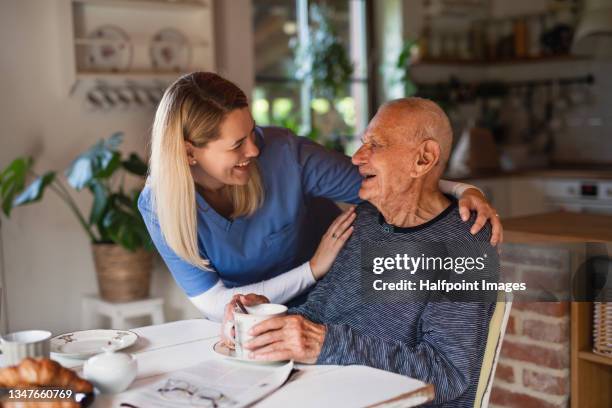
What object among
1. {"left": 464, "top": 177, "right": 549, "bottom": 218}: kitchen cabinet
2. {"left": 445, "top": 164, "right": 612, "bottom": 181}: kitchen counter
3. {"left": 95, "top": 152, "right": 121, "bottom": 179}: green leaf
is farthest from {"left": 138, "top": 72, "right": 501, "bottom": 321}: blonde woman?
{"left": 464, "top": 177, "right": 549, "bottom": 218}: kitchen cabinet

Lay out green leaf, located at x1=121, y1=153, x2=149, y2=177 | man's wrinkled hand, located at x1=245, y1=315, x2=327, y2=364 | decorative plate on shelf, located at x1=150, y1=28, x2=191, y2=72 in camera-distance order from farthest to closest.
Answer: decorative plate on shelf, located at x1=150, y1=28, x2=191, y2=72
green leaf, located at x1=121, y1=153, x2=149, y2=177
man's wrinkled hand, located at x1=245, y1=315, x2=327, y2=364

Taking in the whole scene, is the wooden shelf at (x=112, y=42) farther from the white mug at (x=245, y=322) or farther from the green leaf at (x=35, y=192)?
the white mug at (x=245, y=322)

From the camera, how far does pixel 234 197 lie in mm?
2029

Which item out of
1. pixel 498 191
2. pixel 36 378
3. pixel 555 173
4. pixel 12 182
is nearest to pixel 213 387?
pixel 36 378

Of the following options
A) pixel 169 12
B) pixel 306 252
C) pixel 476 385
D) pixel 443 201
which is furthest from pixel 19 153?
pixel 476 385

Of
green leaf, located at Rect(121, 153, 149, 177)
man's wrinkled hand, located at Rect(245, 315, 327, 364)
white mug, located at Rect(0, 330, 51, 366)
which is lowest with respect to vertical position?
man's wrinkled hand, located at Rect(245, 315, 327, 364)

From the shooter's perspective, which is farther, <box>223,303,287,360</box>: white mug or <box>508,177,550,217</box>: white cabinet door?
<box>508,177,550,217</box>: white cabinet door

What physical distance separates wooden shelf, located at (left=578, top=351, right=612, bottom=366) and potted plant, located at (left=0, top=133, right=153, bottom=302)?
6.23 ft

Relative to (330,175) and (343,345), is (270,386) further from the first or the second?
(330,175)

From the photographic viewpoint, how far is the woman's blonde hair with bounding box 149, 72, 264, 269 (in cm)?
183

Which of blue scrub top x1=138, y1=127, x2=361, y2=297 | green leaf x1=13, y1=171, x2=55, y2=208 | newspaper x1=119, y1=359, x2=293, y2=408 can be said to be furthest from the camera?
green leaf x1=13, y1=171, x2=55, y2=208

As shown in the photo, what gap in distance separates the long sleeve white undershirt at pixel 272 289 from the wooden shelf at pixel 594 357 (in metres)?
0.70

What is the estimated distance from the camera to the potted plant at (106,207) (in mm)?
3240

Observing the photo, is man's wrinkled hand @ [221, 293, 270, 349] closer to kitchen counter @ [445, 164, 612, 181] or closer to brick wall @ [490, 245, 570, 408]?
brick wall @ [490, 245, 570, 408]
